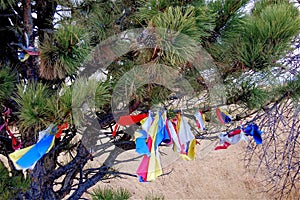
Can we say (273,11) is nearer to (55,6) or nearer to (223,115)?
(223,115)

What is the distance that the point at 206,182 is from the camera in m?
3.33

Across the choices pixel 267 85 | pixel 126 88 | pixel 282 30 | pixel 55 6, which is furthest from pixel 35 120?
pixel 267 85

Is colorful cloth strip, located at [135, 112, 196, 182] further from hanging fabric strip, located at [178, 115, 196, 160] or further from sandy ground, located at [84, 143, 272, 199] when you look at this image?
sandy ground, located at [84, 143, 272, 199]

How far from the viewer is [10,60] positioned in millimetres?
917

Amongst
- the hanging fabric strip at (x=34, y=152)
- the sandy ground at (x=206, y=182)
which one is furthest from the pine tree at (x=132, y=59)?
the sandy ground at (x=206, y=182)

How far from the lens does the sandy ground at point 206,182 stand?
321cm

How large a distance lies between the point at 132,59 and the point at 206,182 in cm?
290

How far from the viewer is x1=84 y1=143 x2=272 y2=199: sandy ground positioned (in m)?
3.21

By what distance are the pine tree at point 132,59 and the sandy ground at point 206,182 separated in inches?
93.0

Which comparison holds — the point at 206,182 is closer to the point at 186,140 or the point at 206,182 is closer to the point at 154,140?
the point at 186,140

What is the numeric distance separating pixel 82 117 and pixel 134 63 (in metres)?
0.17

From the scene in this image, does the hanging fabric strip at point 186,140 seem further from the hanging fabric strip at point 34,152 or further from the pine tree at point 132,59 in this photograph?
the hanging fabric strip at point 34,152

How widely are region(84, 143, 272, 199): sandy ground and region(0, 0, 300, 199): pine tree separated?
7.75 feet

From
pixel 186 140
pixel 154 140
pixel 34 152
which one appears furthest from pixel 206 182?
pixel 34 152
